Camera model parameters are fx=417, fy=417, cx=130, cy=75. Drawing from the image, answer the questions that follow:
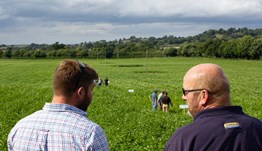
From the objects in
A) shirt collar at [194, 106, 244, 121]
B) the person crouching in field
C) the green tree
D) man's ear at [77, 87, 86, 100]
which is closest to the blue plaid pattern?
man's ear at [77, 87, 86, 100]

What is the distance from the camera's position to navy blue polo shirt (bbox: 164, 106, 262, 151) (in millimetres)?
3271

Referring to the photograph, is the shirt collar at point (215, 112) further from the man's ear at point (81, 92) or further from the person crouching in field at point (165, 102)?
the person crouching in field at point (165, 102)

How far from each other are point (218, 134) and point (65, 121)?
129 cm

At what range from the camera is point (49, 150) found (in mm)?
3551

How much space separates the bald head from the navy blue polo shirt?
121 millimetres

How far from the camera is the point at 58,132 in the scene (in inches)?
140

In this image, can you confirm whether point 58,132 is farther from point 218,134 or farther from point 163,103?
point 163,103

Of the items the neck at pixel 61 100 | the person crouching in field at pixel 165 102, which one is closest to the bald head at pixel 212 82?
the neck at pixel 61 100

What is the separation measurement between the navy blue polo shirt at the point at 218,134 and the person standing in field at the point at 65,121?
67cm

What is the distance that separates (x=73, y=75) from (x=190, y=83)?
1.01m

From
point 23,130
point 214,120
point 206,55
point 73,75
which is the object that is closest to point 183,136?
point 214,120

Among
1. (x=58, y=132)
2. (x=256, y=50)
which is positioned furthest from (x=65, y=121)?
(x=256, y=50)

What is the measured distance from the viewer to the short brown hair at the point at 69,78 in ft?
11.8

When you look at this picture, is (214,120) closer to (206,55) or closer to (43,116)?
(43,116)
